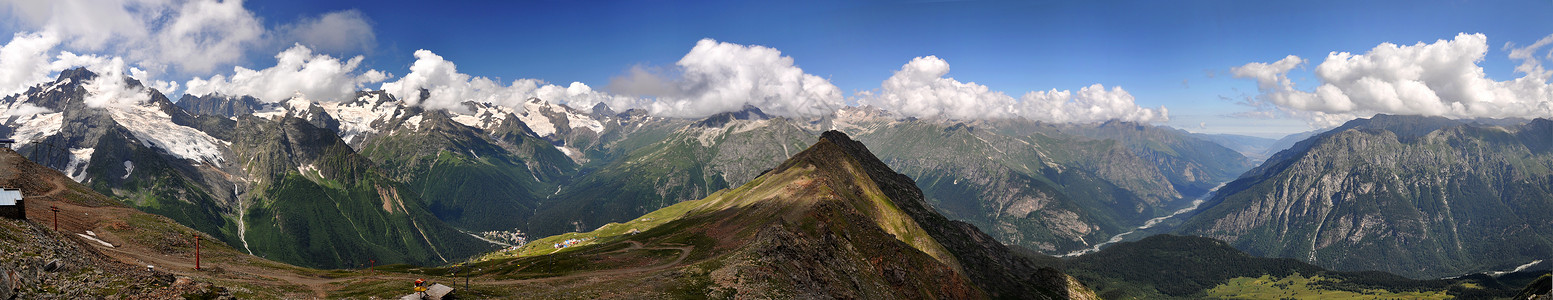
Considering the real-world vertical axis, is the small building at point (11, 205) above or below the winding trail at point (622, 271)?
above

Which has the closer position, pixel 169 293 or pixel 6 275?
pixel 6 275

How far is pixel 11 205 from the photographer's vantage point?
5422 cm

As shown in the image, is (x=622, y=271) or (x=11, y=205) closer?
(x=11, y=205)

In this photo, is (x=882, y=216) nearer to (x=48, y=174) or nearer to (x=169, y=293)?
(x=169, y=293)

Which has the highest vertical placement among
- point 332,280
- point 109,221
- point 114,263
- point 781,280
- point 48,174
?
point 48,174

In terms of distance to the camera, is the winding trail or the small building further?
the winding trail

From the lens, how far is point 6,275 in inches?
1293

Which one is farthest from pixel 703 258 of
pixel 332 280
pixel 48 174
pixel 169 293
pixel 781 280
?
pixel 48 174

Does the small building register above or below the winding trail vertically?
above

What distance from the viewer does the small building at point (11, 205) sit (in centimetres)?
5359

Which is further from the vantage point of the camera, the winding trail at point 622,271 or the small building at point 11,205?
the winding trail at point 622,271

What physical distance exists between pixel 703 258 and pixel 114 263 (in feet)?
237

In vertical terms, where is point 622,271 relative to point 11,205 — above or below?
below

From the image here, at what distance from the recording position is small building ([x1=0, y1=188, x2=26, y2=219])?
53.6m
